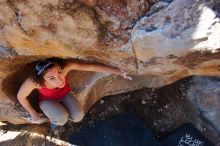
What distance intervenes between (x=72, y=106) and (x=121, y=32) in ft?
3.08

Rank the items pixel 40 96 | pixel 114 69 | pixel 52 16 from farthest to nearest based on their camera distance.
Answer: pixel 40 96
pixel 114 69
pixel 52 16

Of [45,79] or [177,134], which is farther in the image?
[177,134]

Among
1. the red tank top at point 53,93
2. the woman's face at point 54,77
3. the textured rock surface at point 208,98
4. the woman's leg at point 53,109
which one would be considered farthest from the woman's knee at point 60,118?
the textured rock surface at point 208,98

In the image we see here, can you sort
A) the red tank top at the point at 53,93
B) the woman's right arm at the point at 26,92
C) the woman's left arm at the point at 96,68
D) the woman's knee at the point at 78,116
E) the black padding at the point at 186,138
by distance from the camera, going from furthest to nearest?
the black padding at the point at 186,138 → the woman's knee at the point at 78,116 → the red tank top at the point at 53,93 → the woman's right arm at the point at 26,92 → the woman's left arm at the point at 96,68

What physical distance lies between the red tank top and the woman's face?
115 millimetres

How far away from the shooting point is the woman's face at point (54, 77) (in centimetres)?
232

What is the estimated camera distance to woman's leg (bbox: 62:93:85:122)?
8.71 ft

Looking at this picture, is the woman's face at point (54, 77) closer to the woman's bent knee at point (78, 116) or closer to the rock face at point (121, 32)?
the rock face at point (121, 32)

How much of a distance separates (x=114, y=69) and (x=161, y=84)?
0.60 meters

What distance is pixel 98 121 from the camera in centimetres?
294

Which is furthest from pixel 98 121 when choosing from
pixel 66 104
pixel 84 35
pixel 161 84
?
pixel 84 35

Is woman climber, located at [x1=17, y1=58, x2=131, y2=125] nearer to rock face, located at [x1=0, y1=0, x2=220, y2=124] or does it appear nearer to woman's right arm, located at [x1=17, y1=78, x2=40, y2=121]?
woman's right arm, located at [x1=17, y1=78, x2=40, y2=121]

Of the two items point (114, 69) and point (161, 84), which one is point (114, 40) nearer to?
point (114, 69)

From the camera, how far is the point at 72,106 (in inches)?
105
